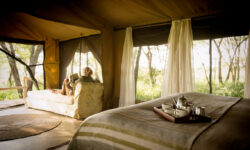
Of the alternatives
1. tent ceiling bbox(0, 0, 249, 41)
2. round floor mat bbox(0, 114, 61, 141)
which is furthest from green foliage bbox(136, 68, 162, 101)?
round floor mat bbox(0, 114, 61, 141)

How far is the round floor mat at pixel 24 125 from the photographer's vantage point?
9.10 feet

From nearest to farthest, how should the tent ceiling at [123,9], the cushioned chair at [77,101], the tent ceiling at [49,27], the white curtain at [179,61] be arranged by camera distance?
the tent ceiling at [123,9], the white curtain at [179,61], the cushioned chair at [77,101], the tent ceiling at [49,27]

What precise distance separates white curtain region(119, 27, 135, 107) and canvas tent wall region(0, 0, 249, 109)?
0.22 metres

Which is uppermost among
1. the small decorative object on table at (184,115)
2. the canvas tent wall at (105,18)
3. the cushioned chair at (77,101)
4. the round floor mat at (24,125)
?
the canvas tent wall at (105,18)

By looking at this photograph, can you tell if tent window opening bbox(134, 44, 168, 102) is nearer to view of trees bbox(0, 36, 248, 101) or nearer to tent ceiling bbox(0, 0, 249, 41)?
view of trees bbox(0, 36, 248, 101)

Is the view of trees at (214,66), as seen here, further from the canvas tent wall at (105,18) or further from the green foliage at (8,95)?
the green foliage at (8,95)

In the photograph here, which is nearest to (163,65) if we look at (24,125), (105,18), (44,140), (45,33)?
(105,18)

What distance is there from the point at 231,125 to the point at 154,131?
1.84 ft

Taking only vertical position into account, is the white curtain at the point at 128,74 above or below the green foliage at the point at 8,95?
above

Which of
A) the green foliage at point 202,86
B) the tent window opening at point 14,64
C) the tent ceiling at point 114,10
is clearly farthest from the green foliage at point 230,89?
the tent window opening at point 14,64

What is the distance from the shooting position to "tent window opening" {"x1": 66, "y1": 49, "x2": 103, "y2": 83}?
206 inches

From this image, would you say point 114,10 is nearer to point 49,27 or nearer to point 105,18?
point 105,18

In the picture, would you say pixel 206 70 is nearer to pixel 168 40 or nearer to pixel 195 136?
pixel 168 40

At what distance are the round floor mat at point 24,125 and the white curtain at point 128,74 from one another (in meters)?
1.81
